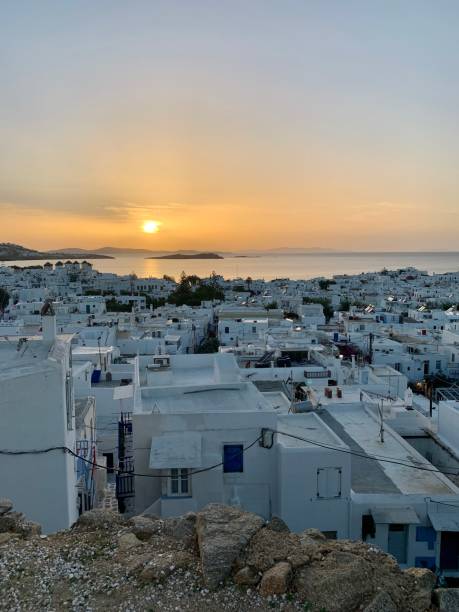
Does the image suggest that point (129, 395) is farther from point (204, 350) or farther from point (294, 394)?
point (204, 350)

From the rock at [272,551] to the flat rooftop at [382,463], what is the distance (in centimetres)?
526

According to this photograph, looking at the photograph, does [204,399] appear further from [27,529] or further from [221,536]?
[221,536]

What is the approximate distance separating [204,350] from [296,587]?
3251 centimetres

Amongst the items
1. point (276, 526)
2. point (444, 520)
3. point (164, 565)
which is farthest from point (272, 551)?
point (444, 520)

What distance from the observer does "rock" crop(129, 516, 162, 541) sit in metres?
4.79

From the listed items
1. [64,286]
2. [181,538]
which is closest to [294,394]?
[181,538]

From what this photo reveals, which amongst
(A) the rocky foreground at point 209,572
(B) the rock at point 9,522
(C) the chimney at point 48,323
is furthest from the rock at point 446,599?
(C) the chimney at point 48,323

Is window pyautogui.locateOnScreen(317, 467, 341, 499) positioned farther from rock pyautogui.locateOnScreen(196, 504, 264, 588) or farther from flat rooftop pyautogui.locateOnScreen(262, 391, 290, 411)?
rock pyautogui.locateOnScreen(196, 504, 264, 588)

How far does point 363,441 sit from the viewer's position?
11555mm

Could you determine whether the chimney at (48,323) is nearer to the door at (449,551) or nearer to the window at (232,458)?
the window at (232,458)

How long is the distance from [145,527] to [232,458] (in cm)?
397

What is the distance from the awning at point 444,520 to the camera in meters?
8.64

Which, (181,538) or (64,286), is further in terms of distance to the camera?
(64,286)

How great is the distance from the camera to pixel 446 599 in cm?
390
